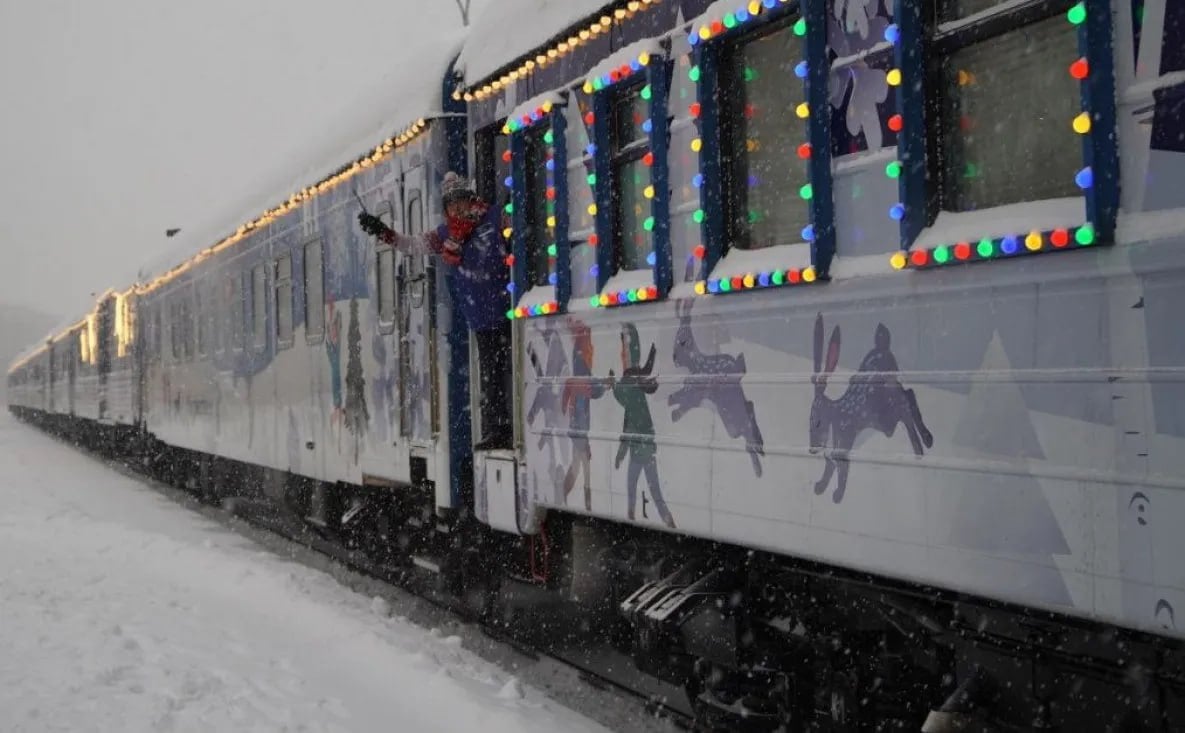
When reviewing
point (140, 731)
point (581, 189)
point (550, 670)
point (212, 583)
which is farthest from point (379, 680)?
point (212, 583)

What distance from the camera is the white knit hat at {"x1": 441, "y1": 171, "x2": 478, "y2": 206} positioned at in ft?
21.0

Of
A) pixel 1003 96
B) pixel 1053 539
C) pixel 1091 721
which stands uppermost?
pixel 1003 96

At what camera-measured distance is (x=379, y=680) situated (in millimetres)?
6086

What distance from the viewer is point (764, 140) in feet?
13.9

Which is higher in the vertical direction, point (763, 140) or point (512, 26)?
point (512, 26)

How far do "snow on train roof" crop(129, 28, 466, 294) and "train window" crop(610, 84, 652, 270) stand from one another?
2.10 metres

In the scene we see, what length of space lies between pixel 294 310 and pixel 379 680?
480cm

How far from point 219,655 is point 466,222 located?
270cm

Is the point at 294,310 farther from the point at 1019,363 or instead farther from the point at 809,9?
the point at 1019,363

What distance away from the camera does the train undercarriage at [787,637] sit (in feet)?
10.9

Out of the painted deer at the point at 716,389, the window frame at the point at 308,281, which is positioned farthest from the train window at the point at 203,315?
the painted deer at the point at 716,389

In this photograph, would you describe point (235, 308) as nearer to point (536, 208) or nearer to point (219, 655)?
point (219, 655)

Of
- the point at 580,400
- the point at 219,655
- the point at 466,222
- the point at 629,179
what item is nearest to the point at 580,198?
the point at 629,179

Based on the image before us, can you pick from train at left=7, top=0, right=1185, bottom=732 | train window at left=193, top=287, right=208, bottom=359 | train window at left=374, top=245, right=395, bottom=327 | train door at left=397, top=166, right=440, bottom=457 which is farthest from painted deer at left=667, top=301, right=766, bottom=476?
train window at left=193, top=287, right=208, bottom=359
